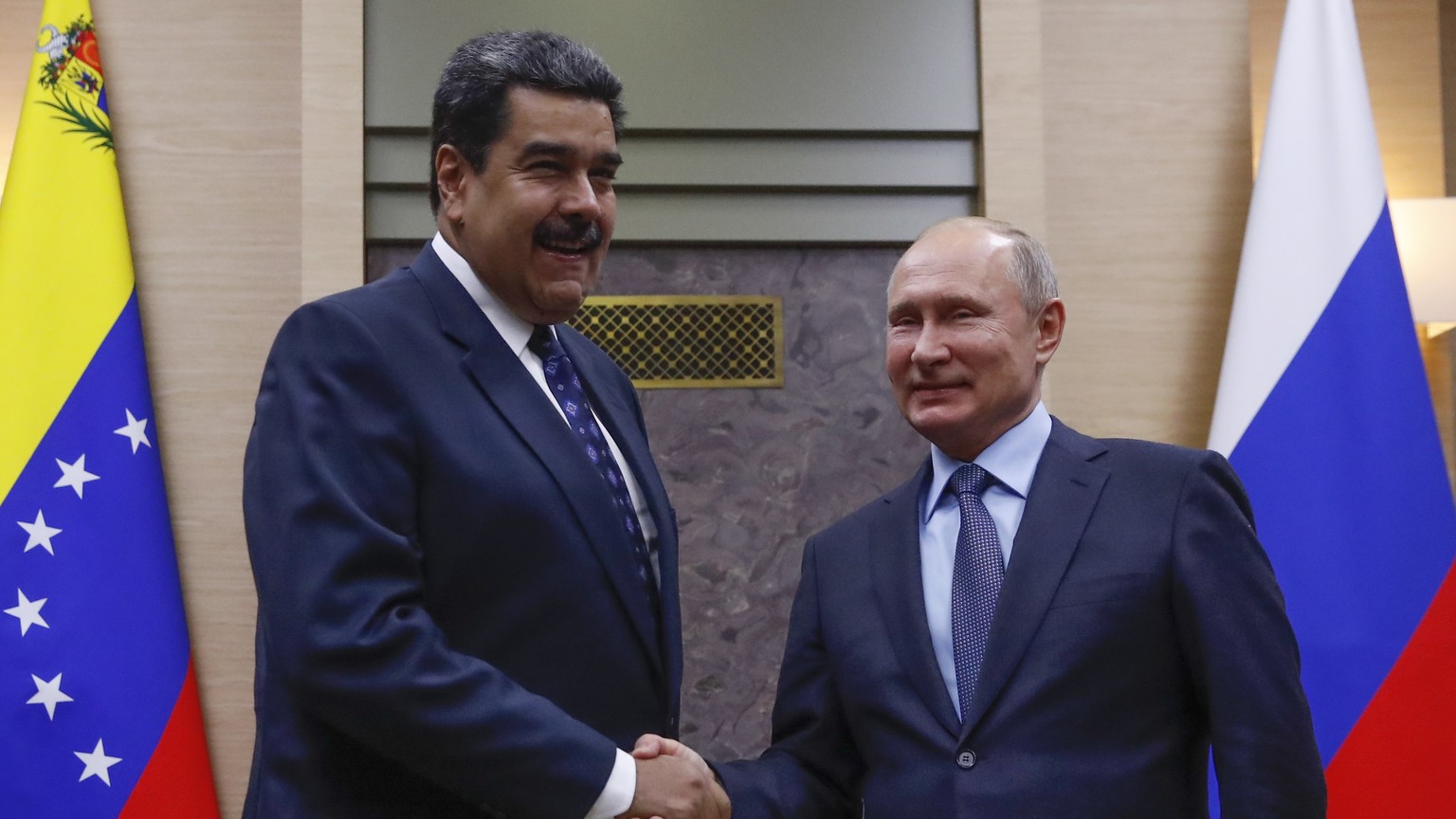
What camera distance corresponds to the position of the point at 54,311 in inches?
121

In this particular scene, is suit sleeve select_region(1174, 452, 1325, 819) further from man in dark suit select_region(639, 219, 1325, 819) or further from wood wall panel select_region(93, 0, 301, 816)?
wood wall panel select_region(93, 0, 301, 816)

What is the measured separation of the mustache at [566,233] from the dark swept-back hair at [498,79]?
127 millimetres

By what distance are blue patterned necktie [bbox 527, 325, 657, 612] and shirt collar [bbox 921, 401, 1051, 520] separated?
43cm

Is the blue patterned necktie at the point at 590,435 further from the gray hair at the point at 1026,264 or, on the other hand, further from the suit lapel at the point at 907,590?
the gray hair at the point at 1026,264

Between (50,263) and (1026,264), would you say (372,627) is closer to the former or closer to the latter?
(1026,264)

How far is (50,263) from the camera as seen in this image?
309cm

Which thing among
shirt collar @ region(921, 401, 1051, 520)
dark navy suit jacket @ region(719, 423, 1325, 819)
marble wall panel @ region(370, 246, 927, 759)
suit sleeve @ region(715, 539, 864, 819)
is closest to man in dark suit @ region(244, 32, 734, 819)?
suit sleeve @ region(715, 539, 864, 819)

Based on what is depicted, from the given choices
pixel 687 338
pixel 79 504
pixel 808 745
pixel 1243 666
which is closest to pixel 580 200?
pixel 808 745

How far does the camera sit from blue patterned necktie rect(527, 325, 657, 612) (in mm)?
1863

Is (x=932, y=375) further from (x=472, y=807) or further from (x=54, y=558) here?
(x=54, y=558)

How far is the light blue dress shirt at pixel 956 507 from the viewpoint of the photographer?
6.16 feet

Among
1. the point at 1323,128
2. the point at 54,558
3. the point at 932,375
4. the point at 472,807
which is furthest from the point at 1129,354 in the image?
the point at 54,558

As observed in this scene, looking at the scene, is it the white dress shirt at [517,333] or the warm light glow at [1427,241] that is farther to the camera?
the warm light glow at [1427,241]

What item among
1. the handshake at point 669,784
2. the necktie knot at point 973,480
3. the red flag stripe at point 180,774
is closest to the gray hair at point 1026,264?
the necktie knot at point 973,480
